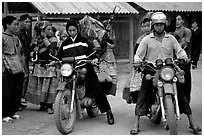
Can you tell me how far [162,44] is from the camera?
507 centimetres

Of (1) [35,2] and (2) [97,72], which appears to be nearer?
(2) [97,72]

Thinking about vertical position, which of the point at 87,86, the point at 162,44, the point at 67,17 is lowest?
the point at 87,86

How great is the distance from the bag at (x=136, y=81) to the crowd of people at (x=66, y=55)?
0.49 feet

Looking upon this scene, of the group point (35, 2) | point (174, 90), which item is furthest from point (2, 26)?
point (35, 2)

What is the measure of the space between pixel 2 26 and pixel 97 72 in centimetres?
160

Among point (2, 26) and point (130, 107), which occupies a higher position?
point (2, 26)

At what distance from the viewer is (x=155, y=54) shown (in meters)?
5.08

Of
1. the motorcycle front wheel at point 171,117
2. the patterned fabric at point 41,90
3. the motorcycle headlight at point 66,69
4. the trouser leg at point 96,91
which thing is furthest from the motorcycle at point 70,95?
the motorcycle front wheel at point 171,117

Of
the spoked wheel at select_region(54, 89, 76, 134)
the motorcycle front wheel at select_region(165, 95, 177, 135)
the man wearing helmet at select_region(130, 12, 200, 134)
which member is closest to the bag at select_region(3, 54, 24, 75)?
the spoked wheel at select_region(54, 89, 76, 134)

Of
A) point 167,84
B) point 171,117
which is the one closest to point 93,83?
point 167,84

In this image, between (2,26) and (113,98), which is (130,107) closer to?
(113,98)

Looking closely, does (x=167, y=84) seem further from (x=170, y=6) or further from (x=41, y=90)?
(x=170, y=6)

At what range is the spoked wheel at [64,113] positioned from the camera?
16.1 ft

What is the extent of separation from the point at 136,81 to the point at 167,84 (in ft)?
2.61
